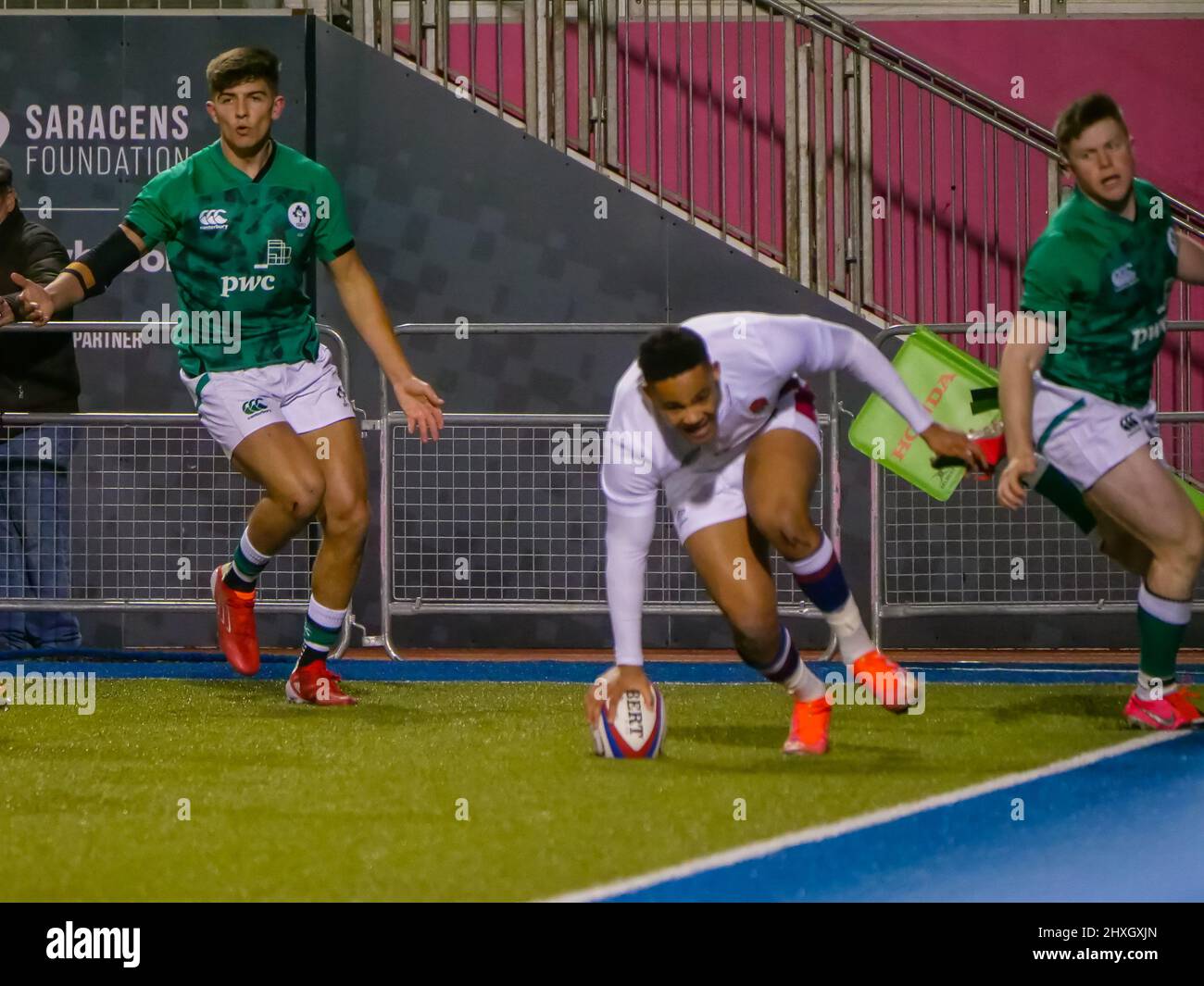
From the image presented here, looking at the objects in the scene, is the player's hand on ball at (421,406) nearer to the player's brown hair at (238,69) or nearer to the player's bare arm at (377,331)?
the player's bare arm at (377,331)

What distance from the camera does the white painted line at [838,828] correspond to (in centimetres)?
397

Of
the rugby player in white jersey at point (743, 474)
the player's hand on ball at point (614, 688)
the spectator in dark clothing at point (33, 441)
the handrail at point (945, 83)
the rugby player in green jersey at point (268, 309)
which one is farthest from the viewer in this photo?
the handrail at point (945, 83)

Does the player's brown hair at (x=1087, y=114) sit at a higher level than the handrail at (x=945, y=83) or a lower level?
lower

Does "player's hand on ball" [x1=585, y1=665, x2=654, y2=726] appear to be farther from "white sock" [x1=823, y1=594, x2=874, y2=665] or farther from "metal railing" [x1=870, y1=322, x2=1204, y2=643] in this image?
"metal railing" [x1=870, y1=322, x2=1204, y2=643]

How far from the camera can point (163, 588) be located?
10102 mm

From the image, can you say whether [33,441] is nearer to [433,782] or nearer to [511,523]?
[511,523]

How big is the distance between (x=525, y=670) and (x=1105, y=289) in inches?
159

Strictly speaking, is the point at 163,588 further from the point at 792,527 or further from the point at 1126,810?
the point at 1126,810

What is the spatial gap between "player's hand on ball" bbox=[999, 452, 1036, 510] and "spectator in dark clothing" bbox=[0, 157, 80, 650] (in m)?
5.68

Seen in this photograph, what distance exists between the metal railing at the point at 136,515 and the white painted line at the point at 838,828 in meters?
4.88

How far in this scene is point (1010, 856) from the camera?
4.33 meters

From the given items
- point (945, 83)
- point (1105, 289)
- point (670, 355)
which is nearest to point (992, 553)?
point (945, 83)

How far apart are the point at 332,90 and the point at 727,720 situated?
546cm

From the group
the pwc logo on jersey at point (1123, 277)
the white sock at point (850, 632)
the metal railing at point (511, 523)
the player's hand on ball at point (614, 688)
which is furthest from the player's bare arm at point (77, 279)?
the pwc logo on jersey at point (1123, 277)
